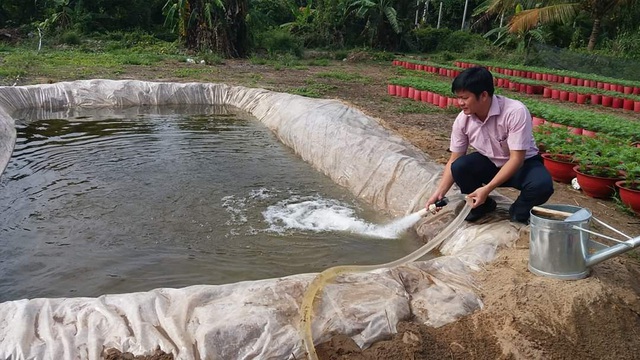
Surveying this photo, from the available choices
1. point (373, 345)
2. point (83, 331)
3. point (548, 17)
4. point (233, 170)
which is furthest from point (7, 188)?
point (548, 17)

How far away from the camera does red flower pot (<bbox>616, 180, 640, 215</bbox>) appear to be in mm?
5039

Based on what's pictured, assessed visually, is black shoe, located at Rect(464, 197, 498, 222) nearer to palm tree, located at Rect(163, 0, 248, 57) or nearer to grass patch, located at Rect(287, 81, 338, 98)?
grass patch, located at Rect(287, 81, 338, 98)

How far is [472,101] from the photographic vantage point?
372cm

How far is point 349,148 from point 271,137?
2.72 meters

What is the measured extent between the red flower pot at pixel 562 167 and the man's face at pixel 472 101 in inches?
116

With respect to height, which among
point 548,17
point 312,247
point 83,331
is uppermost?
point 548,17

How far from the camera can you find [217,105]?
12641 millimetres

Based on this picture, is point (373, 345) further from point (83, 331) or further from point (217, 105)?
point (217, 105)

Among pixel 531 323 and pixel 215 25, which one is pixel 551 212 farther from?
pixel 215 25

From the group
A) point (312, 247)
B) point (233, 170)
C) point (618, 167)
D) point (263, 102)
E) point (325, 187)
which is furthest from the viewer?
point (263, 102)

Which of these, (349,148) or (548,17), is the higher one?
(548,17)

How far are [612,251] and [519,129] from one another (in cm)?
102

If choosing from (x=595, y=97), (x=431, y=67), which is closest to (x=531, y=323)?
(x=595, y=97)

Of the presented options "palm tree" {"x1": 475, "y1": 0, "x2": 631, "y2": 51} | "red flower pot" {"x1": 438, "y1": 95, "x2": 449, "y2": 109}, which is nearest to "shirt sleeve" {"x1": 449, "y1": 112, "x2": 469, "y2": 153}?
"red flower pot" {"x1": 438, "y1": 95, "x2": 449, "y2": 109}
